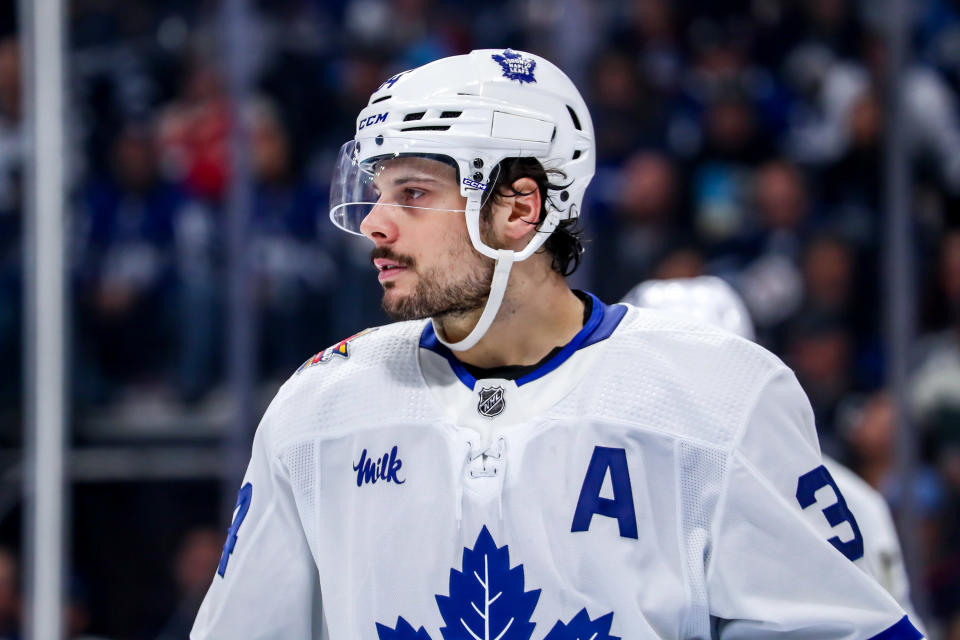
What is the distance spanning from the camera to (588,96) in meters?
3.16

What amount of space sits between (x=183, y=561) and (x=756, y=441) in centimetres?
220

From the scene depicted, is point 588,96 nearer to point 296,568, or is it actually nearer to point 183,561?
point 183,561

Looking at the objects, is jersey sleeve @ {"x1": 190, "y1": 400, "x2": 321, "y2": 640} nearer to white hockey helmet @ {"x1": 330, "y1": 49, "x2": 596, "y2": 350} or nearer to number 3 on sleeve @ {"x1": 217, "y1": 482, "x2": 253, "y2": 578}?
number 3 on sleeve @ {"x1": 217, "y1": 482, "x2": 253, "y2": 578}

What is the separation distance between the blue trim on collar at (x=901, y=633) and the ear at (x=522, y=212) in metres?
0.59

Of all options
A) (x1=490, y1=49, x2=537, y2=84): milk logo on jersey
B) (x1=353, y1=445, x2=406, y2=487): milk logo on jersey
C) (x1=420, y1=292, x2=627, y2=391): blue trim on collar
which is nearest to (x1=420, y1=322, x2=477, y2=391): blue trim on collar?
(x1=420, y1=292, x2=627, y2=391): blue trim on collar

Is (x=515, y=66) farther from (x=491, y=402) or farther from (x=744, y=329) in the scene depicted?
(x=744, y=329)

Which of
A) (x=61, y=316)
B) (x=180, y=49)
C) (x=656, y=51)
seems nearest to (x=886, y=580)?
(x=656, y=51)

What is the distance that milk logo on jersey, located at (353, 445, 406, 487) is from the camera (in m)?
1.34

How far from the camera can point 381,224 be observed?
4.47 ft

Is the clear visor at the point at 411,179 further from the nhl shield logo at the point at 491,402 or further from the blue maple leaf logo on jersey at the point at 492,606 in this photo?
the blue maple leaf logo on jersey at the point at 492,606

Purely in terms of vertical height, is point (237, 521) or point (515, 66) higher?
point (515, 66)

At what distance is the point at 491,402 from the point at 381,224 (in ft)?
0.80

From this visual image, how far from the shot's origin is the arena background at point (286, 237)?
9.68 ft

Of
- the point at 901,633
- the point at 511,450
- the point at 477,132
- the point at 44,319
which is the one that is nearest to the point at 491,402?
the point at 511,450
